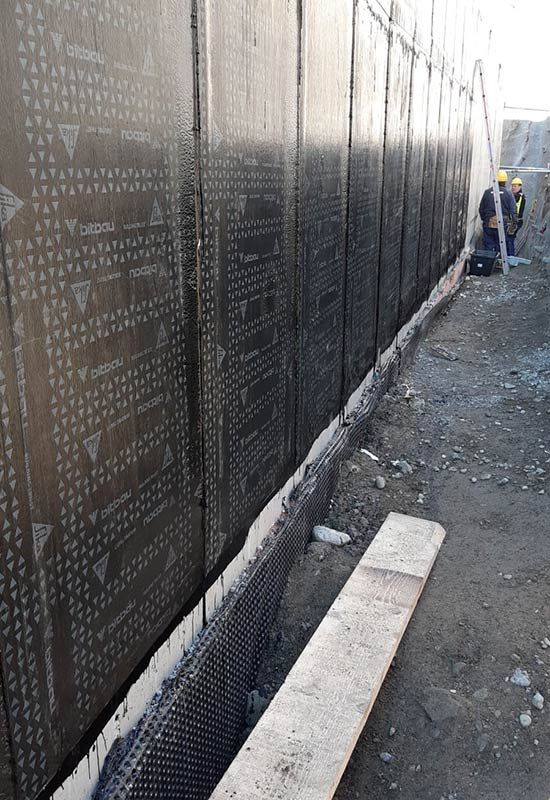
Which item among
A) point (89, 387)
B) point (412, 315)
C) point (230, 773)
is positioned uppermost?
point (89, 387)

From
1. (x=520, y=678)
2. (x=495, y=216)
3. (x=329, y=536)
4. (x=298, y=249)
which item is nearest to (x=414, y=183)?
(x=298, y=249)

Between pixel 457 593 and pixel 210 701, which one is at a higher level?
pixel 210 701

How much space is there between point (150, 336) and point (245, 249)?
2.90 ft

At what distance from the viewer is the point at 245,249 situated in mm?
2916

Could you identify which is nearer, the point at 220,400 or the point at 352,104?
the point at 220,400

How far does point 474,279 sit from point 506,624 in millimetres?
11694

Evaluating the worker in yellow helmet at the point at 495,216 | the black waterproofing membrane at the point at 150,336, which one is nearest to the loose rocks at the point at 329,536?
the black waterproofing membrane at the point at 150,336

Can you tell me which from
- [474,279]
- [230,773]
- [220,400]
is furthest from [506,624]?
[474,279]

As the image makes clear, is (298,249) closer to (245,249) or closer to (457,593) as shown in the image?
(245,249)

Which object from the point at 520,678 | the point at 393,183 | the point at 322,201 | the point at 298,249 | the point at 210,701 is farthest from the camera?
the point at 393,183

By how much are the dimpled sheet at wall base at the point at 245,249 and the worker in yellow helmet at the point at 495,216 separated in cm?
1313

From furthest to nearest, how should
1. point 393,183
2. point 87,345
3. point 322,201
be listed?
point 393,183, point 322,201, point 87,345

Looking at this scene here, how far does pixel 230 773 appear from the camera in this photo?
254 cm

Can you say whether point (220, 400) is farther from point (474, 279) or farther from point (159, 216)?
point (474, 279)
